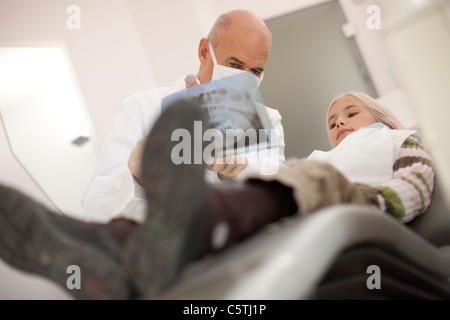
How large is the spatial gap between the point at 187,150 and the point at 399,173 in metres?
0.59

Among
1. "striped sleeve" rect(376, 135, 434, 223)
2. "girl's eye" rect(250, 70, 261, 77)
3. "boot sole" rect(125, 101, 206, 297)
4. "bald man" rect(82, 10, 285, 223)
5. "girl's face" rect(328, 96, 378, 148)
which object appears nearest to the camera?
"boot sole" rect(125, 101, 206, 297)

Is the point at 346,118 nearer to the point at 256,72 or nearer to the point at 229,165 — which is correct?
the point at 256,72

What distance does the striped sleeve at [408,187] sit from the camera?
2.59 ft

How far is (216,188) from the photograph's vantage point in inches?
19.0

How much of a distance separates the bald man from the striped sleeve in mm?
408

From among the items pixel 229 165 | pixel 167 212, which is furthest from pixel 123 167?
pixel 167 212

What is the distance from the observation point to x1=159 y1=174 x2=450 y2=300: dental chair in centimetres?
42

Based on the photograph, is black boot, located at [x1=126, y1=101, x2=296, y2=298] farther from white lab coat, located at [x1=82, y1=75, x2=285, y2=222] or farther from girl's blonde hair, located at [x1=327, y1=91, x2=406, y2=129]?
girl's blonde hair, located at [x1=327, y1=91, x2=406, y2=129]

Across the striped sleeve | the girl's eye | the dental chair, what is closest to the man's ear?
the girl's eye

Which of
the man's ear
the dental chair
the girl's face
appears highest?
the man's ear

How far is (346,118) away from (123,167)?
72 cm

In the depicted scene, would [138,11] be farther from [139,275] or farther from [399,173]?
[139,275]

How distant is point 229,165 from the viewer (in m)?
1.09

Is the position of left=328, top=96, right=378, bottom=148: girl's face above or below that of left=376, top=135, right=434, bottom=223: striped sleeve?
above
